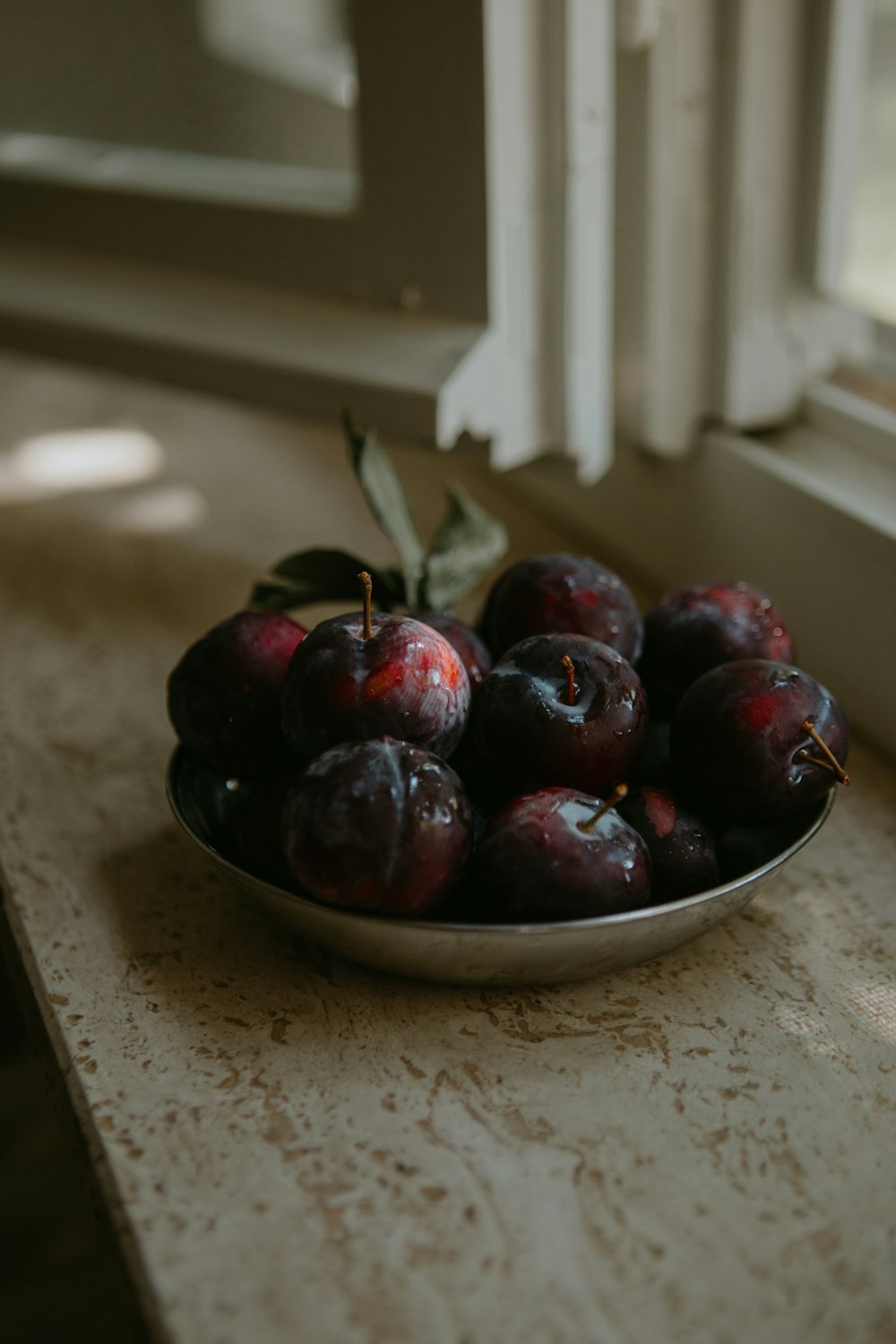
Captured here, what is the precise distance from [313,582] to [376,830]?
12.3 inches

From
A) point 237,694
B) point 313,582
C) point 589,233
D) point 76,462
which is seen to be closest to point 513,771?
point 237,694

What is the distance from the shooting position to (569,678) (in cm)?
60

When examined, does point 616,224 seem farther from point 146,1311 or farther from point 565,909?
point 146,1311

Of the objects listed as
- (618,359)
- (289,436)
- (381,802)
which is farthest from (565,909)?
(289,436)

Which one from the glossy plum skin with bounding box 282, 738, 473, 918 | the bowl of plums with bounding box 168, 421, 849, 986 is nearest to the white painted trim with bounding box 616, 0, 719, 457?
the bowl of plums with bounding box 168, 421, 849, 986

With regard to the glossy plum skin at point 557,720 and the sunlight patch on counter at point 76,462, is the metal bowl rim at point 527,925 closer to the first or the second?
the glossy plum skin at point 557,720

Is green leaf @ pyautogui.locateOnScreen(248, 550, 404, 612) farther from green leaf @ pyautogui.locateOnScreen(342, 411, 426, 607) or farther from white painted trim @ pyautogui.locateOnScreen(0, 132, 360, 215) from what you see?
white painted trim @ pyautogui.locateOnScreen(0, 132, 360, 215)

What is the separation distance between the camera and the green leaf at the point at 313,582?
0.81 m

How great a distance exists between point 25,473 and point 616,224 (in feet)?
2.29

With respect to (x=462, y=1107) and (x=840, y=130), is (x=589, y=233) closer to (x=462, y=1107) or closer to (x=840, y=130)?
(x=840, y=130)

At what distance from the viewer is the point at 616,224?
0.97m

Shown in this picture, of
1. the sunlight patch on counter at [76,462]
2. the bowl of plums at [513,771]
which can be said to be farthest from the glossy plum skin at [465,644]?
the sunlight patch on counter at [76,462]

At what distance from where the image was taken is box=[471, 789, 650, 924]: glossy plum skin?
56cm

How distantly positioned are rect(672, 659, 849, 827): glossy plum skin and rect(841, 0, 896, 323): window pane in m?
0.43
